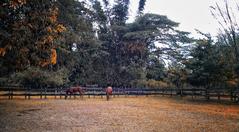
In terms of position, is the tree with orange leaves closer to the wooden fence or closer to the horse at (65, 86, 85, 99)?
the wooden fence

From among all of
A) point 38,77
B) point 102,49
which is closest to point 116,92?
point 38,77

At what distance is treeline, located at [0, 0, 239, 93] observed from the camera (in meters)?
18.0

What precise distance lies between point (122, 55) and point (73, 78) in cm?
1023

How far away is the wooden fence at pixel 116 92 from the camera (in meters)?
31.1

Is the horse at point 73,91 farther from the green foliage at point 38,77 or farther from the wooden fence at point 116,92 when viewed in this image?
the green foliage at point 38,77

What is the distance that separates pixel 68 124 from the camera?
50.9 ft

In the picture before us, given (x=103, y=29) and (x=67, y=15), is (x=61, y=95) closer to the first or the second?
(x=67, y=15)

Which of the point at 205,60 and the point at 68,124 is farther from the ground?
the point at 205,60

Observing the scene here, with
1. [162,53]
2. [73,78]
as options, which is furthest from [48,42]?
[162,53]

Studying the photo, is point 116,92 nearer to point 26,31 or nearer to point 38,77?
point 38,77

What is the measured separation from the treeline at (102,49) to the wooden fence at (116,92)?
1.06 meters

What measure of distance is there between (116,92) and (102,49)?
19133 millimetres

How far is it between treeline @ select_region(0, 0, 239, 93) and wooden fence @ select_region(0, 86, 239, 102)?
3.49 ft

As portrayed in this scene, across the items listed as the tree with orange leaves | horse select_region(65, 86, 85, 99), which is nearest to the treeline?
the tree with orange leaves
